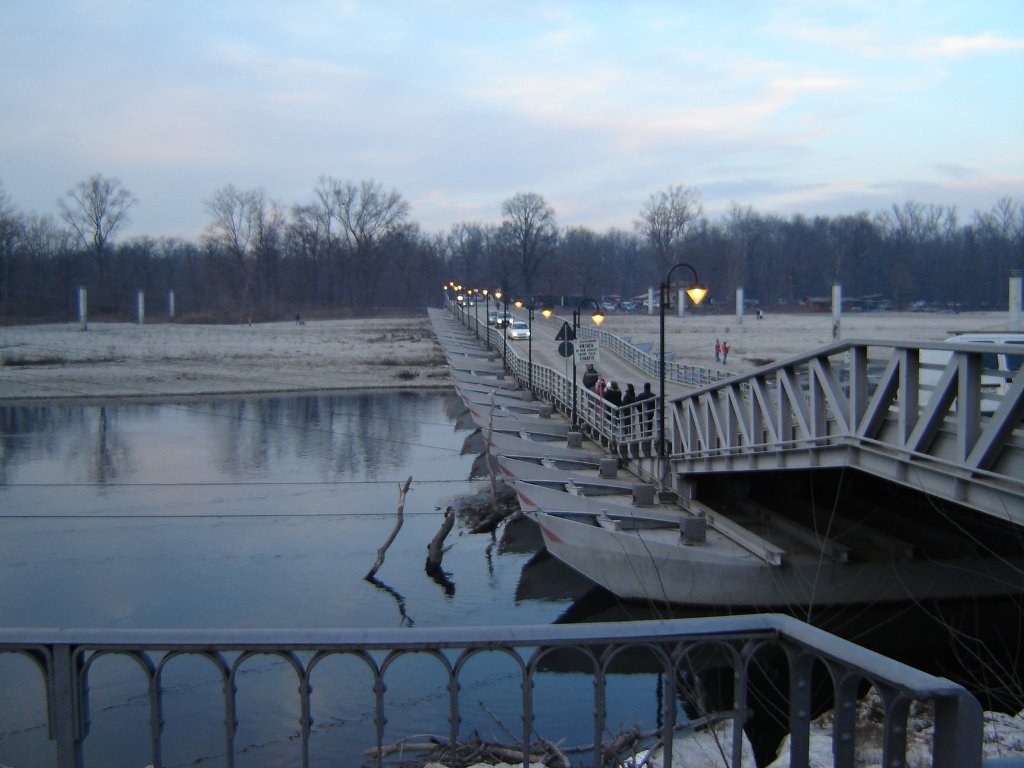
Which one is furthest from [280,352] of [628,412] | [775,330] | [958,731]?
[958,731]

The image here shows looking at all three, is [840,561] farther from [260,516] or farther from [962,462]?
[260,516]

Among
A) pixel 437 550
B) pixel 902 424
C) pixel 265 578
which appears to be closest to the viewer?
pixel 902 424

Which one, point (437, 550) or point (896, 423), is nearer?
point (896, 423)

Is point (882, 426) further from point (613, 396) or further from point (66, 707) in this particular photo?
point (613, 396)

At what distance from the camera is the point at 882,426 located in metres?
10.6

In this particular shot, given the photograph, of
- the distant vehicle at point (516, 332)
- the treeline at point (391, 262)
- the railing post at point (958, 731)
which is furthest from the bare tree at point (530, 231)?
the railing post at point (958, 731)

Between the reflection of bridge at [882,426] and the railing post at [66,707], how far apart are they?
6966 mm

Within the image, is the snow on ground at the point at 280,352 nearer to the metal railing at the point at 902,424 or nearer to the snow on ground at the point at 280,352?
the snow on ground at the point at 280,352

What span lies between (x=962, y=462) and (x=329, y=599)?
11.4 metres

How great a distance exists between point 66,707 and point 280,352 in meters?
67.8

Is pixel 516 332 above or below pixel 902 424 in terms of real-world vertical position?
below

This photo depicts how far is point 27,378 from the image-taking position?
5638 cm

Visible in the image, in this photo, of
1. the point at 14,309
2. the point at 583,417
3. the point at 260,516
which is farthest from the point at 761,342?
the point at 14,309

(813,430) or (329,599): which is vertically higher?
(813,430)
